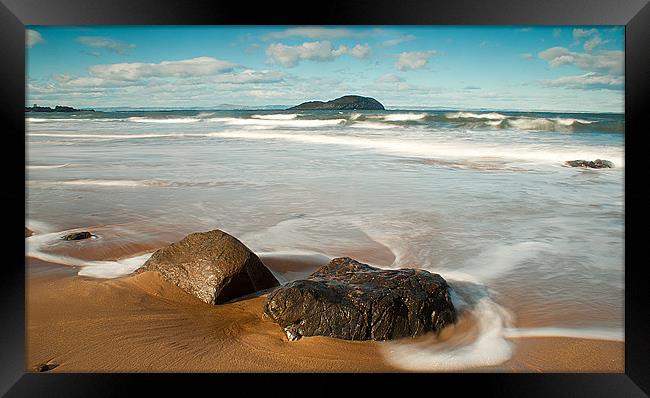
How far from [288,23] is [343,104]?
1006 centimetres

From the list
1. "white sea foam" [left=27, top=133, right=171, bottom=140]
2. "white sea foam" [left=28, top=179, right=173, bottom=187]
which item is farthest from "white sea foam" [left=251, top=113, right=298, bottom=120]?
"white sea foam" [left=28, top=179, right=173, bottom=187]

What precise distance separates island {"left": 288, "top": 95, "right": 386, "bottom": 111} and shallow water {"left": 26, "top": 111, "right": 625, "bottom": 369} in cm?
78

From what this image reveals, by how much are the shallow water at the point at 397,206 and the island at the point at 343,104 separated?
776 millimetres

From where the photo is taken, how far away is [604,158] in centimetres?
934

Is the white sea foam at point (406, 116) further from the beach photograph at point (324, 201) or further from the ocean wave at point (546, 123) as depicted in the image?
the ocean wave at point (546, 123)

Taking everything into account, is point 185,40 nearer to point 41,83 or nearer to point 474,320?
point 41,83

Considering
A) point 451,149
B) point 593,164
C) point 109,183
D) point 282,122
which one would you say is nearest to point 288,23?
point 109,183

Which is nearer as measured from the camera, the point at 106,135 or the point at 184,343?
the point at 184,343

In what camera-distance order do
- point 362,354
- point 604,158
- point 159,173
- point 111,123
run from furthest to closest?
point 111,123 < point 604,158 < point 159,173 < point 362,354

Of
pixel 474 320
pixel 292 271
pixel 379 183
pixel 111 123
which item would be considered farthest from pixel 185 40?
pixel 474 320

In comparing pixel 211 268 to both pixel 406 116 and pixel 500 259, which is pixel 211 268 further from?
pixel 406 116

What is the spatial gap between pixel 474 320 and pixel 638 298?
790 mm

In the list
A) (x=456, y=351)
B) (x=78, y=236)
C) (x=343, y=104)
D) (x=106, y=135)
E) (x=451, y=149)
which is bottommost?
(x=456, y=351)

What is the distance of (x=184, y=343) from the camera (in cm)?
249
